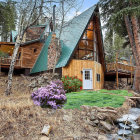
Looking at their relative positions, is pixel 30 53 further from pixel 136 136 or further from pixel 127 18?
pixel 136 136

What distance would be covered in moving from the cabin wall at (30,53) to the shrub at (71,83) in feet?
19.0

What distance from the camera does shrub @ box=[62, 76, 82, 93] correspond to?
38.1 feet

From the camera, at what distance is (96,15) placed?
15.2m

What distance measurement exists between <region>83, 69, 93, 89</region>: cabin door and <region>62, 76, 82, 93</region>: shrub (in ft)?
4.47

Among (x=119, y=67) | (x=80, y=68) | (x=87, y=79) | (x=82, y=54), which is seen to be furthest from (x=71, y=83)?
(x=119, y=67)

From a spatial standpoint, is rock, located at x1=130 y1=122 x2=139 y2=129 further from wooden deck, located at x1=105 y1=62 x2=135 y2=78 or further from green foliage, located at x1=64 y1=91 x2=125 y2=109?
wooden deck, located at x1=105 y1=62 x2=135 y2=78

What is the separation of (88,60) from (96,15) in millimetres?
5392

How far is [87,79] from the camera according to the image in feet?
44.6

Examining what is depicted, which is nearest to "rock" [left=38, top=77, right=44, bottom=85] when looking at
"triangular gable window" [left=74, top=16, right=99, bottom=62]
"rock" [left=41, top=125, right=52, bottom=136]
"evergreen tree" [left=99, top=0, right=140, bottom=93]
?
"triangular gable window" [left=74, top=16, right=99, bottom=62]

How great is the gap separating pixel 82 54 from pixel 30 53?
624 centimetres

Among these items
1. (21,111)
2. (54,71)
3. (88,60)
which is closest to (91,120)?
(21,111)

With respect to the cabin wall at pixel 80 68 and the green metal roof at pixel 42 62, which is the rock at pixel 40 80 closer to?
the green metal roof at pixel 42 62

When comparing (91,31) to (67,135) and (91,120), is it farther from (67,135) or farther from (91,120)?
(67,135)

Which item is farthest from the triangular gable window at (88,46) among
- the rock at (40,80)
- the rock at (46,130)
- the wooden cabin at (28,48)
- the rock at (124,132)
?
the rock at (46,130)
